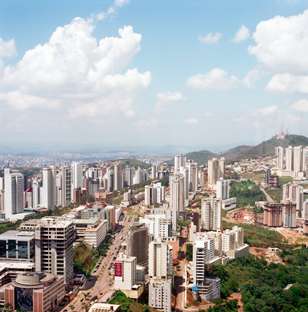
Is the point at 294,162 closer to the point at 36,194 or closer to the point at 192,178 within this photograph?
the point at 192,178

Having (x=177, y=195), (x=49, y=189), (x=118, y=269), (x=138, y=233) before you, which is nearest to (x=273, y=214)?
(x=177, y=195)

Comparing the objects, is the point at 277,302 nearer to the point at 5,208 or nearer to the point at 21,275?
the point at 21,275

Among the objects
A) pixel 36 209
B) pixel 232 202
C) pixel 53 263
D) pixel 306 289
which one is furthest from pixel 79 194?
pixel 306 289

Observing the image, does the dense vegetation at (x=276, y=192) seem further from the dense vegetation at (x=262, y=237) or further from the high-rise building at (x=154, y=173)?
the high-rise building at (x=154, y=173)

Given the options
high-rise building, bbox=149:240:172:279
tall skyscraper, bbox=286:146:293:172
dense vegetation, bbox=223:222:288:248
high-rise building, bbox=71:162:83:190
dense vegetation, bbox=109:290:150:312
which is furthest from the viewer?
tall skyscraper, bbox=286:146:293:172

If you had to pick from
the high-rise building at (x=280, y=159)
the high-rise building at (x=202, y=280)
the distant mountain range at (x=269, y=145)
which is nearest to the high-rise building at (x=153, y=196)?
the high-rise building at (x=280, y=159)

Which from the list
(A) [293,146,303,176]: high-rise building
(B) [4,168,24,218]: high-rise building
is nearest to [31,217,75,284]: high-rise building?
(B) [4,168,24,218]: high-rise building

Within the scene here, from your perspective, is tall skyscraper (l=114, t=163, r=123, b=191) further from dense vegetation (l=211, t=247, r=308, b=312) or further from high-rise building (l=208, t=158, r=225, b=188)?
dense vegetation (l=211, t=247, r=308, b=312)
